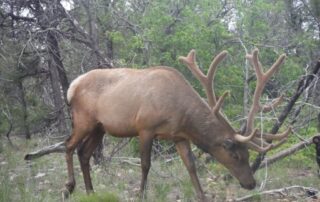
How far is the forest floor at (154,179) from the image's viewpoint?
6433 mm

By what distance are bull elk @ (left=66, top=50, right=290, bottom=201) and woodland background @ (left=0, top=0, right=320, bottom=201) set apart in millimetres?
1612

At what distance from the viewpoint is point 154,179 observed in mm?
7855

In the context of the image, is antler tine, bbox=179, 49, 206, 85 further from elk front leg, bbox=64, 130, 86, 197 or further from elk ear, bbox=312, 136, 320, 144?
elk front leg, bbox=64, 130, 86, 197

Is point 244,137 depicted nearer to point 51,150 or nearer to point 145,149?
point 145,149

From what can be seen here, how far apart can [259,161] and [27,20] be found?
471 cm

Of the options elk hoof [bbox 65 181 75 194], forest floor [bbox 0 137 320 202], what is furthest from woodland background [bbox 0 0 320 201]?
elk hoof [bbox 65 181 75 194]

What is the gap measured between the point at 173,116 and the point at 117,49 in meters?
5.23

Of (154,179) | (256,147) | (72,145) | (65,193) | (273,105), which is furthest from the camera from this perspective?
(154,179)

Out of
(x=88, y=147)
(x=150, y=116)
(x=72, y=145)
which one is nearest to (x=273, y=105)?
(x=150, y=116)

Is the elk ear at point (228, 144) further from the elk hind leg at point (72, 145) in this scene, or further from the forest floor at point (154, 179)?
the elk hind leg at point (72, 145)

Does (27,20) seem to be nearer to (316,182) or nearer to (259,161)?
(259,161)

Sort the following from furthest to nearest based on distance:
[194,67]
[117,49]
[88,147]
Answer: [117,49]
[88,147]
[194,67]

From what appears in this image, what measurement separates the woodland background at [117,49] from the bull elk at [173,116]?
161 centimetres

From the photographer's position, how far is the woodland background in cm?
889
